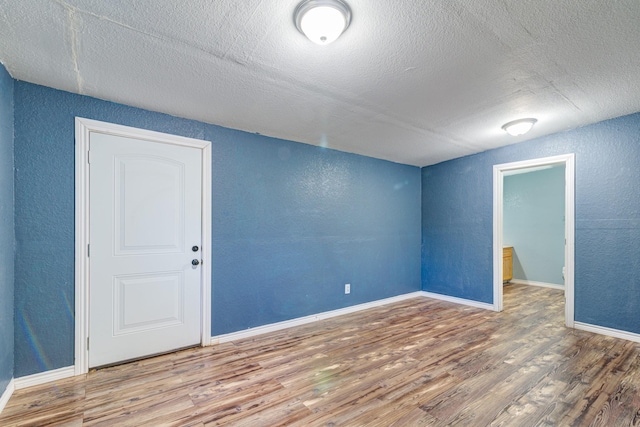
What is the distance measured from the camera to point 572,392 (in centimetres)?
216

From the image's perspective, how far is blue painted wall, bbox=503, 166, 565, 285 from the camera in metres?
5.80

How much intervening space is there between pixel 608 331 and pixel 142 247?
490 cm

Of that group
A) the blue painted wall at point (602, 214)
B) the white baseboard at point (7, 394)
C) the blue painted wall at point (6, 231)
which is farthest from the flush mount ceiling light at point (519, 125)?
the white baseboard at point (7, 394)

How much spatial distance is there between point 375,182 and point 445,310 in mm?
2139

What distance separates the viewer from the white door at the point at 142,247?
8.34 ft

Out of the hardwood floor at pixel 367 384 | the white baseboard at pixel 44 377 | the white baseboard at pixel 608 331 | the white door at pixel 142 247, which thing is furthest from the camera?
the white baseboard at pixel 608 331

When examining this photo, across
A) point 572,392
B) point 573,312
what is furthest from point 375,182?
point 572,392

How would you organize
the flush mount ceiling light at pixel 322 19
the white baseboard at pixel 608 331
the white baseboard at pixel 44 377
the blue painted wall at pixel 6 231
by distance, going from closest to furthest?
the flush mount ceiling light at pixel 322 19 < the blue painted wall at pixel 6 231 < the white baseboard at pixel 44 377 < the white baseboard at pixel 608 331

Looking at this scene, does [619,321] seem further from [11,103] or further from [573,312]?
[11,103]

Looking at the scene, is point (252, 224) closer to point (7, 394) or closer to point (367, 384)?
point (367, 384)

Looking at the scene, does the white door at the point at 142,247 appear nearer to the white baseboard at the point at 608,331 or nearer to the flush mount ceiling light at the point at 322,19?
the flush mount ceiling light at the point at 322,19

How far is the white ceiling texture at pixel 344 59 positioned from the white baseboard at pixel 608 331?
2.30 m

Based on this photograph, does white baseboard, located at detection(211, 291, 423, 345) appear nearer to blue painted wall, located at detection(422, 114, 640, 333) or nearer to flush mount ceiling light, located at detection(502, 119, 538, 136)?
blue painted wall, located at detection(422, 114, 640, 333)

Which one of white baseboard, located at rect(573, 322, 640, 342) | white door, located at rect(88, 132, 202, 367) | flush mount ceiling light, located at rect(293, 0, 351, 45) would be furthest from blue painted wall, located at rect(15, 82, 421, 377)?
white baseboard, located at rect(573, 322, 640, 342)
